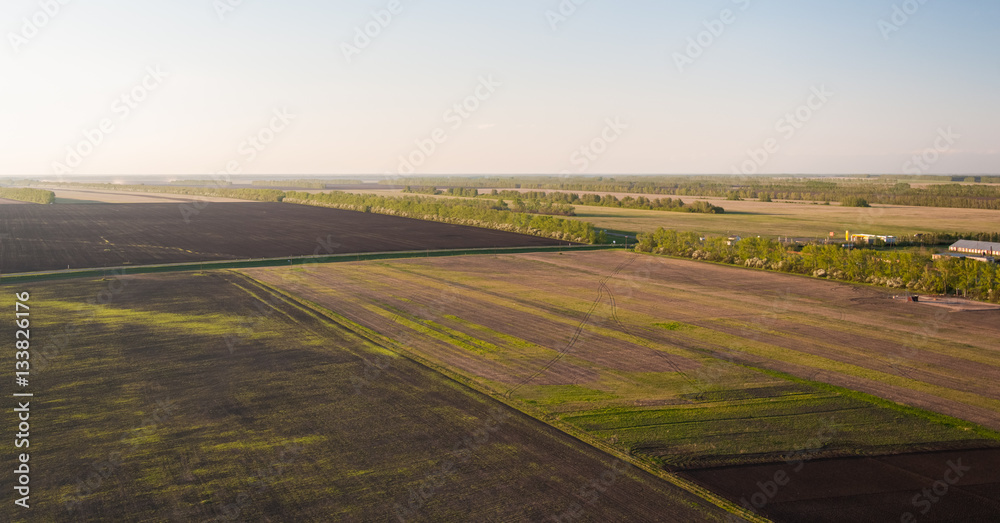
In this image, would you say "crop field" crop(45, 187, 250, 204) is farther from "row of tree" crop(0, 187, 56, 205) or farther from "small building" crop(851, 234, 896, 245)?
"small building" crop(851, 234, 896, 245)

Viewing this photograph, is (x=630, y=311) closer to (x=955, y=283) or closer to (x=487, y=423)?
(x=487, y=423)

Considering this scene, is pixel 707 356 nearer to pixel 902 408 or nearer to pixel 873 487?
pixel 902 408

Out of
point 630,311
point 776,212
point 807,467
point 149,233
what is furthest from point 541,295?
point 776,212

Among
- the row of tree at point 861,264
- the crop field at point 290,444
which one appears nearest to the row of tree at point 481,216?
the row of tree at point 861,264

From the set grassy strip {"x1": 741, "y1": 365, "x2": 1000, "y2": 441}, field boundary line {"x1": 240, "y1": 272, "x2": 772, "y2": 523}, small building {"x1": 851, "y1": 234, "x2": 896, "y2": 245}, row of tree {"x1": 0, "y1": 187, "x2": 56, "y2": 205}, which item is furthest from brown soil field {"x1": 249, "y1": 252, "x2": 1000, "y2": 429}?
row of tree {"x1": 0, "y1": 187, "x2": 56, "y2": 205}

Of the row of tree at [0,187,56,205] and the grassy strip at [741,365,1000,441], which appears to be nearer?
the grassy strip at [741,365,1000,441]

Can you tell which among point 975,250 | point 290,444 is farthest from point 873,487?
point 975,250

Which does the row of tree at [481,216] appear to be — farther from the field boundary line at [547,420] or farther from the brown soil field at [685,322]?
the field boundary line at [547,420]
